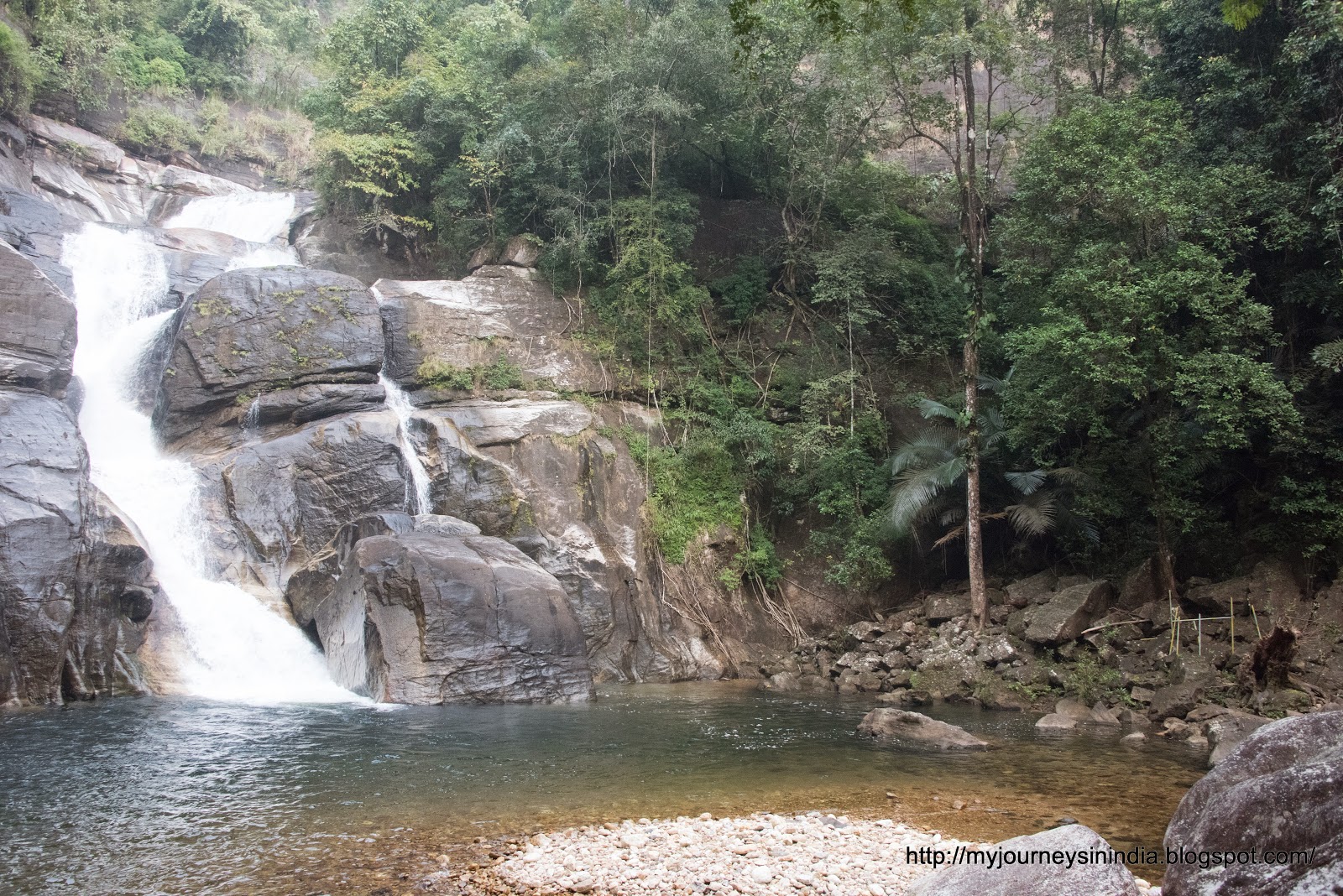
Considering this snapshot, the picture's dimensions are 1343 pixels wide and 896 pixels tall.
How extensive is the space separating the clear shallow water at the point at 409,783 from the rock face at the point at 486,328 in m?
10.4

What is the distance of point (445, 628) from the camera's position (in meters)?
14.2

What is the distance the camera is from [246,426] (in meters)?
19.1

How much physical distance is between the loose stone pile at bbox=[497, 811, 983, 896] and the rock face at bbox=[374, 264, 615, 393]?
1602 centimetres

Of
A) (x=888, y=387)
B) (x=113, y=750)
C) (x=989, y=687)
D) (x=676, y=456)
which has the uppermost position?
(x=888, y=387)

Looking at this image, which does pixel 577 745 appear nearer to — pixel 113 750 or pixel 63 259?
pixel 113 750

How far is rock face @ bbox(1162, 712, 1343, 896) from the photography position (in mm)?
3809

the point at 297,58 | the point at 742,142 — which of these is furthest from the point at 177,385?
the point at 297,58

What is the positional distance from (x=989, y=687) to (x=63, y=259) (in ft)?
77.6

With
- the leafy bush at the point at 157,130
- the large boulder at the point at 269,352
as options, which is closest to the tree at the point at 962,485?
the large boulder at the point at 269,352

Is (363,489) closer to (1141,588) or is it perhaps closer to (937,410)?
(937,410)

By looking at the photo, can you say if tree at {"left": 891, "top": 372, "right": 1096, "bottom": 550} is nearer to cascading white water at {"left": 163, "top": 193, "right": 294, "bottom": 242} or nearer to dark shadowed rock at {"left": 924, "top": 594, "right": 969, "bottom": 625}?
dark shadowed rock at {"left": 924, "top": 594, "right": 969, "bottom": 625}

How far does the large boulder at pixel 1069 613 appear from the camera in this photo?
15961mm

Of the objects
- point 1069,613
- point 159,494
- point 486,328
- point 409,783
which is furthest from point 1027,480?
point 159,494

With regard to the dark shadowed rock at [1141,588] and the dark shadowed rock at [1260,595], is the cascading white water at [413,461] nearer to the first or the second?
the dark shadowed rock at [1141,588]
